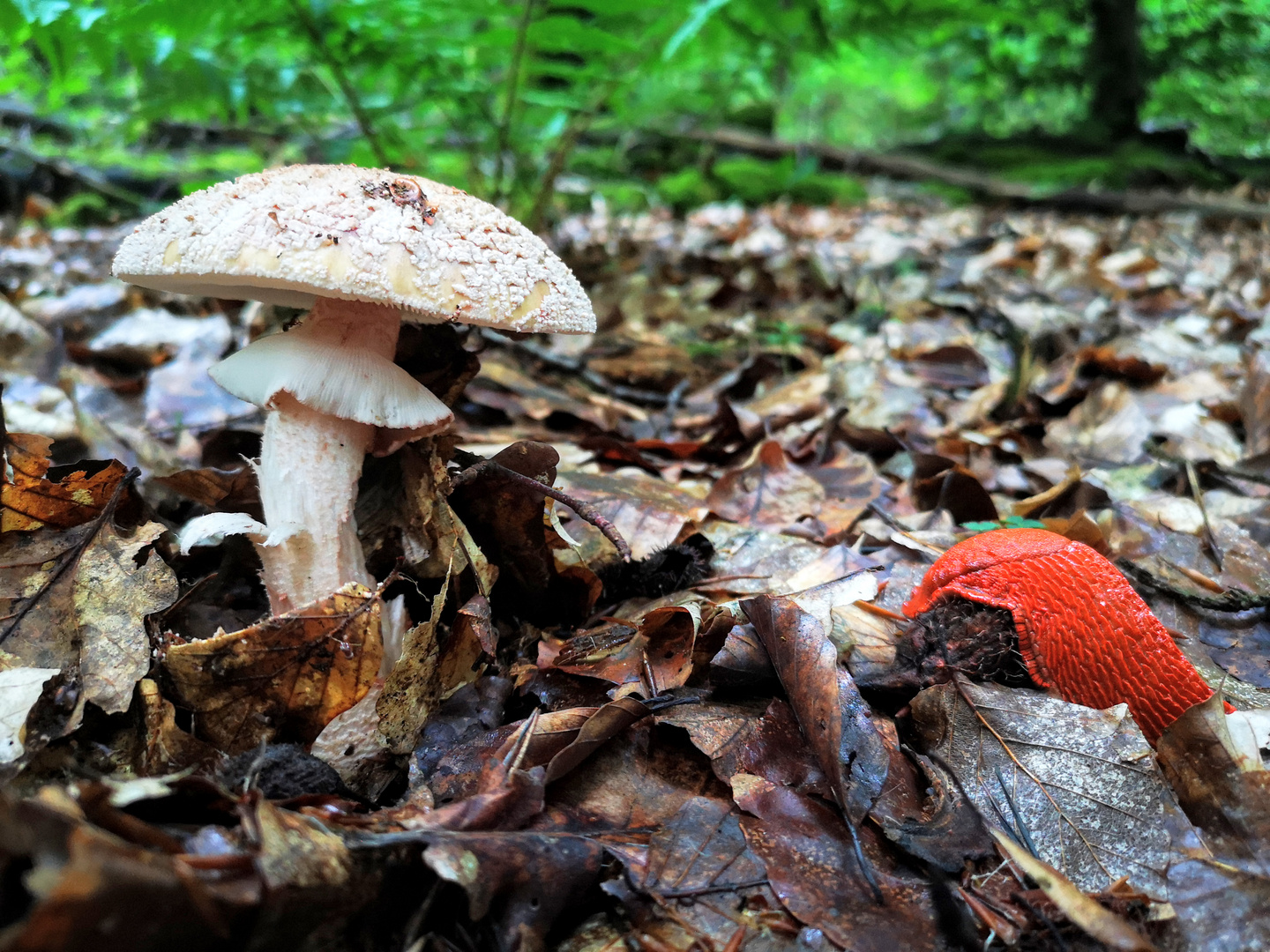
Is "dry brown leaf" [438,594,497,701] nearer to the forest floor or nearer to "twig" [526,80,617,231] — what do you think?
the forest floor

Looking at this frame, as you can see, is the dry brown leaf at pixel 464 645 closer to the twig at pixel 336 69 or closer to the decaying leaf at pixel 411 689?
the decaying leaf at pixel 411 689

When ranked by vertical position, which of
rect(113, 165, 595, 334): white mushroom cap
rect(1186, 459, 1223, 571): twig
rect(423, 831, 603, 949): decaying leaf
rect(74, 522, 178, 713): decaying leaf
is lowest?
rect(1186, 459, 1223, 571): twig

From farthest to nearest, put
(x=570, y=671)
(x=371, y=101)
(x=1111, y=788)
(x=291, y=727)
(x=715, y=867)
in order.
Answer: (x=371, y=101), (x=570, y=671), (x=291, y=727), (x=1111, y=788), (x=715, y=867)

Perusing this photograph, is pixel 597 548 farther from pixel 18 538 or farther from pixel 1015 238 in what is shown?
pixel 1015 238

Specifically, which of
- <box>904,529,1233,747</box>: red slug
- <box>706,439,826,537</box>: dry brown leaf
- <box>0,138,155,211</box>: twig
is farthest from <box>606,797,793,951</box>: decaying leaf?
<box>0,138,155,211</box>: twig

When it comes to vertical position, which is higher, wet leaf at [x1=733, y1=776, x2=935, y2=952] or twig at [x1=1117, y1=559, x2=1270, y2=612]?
wet leaf at [x1=733, y1=776, x2=935, y2=952]

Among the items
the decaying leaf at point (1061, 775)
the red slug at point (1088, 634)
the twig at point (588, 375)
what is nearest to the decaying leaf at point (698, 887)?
the decaying leaf at point (1061, 775)

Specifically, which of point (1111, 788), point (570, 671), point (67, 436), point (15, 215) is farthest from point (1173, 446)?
point (15, 215)
